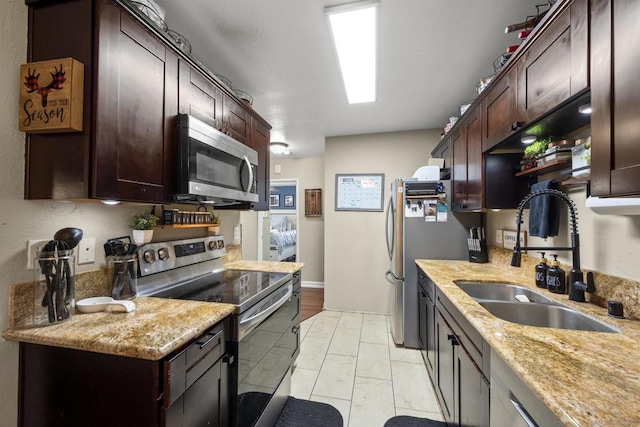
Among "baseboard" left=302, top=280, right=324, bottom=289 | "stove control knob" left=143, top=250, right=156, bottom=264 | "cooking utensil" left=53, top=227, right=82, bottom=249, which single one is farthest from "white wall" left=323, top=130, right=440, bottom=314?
"cooking utensil" left=53, top=227, right=82, bottom=249

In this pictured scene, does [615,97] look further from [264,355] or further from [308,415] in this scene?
[308,415]

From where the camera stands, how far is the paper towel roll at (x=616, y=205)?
1056 mm

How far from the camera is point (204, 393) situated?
104 centimetres

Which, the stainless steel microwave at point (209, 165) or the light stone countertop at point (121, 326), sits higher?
the stainless steel microwave at point (209, 165)

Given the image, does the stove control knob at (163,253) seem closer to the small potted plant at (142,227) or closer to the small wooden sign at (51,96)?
the small potted plant at (142,227)

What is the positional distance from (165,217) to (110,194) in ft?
1.97

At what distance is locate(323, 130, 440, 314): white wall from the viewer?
3537mm

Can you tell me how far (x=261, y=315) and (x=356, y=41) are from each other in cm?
A: 175

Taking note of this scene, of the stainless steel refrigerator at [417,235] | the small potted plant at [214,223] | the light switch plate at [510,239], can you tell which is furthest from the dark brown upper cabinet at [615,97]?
the small potted plant at [214,223]

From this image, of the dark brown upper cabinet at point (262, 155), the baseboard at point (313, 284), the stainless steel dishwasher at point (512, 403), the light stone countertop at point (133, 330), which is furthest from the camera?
the baseboard at point (313, 284)

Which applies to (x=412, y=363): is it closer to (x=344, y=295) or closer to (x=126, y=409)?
(x=344, y=295)

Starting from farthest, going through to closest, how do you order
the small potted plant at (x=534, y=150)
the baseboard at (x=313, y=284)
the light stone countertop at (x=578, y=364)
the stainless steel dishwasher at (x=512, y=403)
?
the baseboard at (x=313, y=284) < the small potted plant at (x=534, y=150) < the stainless steel dishwasher at (x=512, y=403) < the light stone countertop at (x=578, y=364)

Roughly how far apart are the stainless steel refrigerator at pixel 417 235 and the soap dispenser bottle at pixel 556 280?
106cm

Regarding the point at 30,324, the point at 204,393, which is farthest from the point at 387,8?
the point at 30,324
